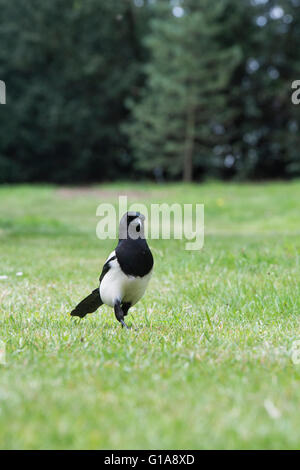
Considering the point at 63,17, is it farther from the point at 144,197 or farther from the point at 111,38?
the point at 144,197

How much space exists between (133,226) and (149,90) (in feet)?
81.0

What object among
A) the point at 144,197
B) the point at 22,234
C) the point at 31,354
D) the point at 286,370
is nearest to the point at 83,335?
the point at 31,354

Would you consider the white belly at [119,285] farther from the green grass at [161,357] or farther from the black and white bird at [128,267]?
the green grass at [161,357]

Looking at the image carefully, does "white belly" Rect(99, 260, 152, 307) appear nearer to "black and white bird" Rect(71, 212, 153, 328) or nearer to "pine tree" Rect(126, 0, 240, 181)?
"black and white bird" Rect(71, 212, 153, 328)

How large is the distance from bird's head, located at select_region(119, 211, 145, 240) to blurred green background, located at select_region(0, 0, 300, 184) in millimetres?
19947

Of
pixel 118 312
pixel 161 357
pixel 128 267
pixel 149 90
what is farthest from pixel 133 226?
pixel 149 90

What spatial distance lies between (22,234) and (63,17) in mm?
21456

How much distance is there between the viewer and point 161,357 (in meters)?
2.62

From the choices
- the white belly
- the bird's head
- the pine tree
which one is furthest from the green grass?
the pine tree

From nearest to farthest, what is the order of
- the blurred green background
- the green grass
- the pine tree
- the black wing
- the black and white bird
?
the green grass, the black and white bird, the black wing, the pine tree, the blurred green background

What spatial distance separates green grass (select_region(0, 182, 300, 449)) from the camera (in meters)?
1.79

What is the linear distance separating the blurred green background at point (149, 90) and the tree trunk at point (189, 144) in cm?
6

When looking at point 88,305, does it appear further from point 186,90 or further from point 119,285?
point 186,90

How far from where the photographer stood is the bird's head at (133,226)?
3.24 m
